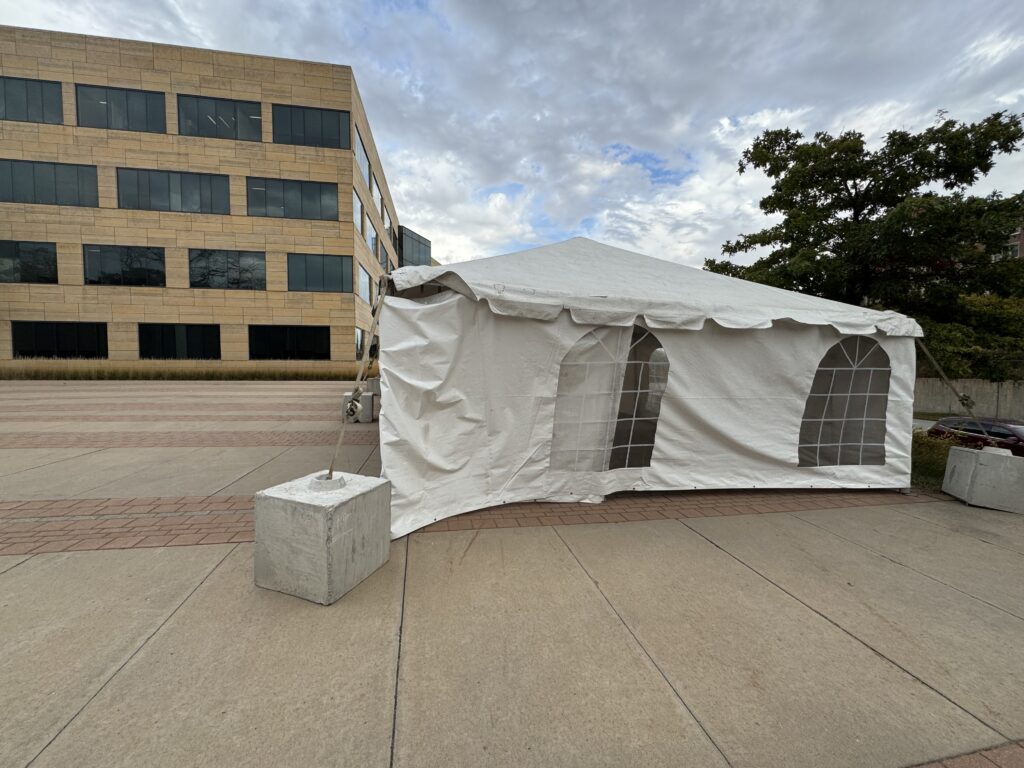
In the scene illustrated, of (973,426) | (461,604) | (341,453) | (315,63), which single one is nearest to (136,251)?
(315,63)

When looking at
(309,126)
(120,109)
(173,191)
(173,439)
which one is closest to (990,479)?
(173,439)

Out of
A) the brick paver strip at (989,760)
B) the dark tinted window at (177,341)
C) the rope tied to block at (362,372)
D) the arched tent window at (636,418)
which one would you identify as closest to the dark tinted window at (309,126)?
the dark tinted window at (177,341)

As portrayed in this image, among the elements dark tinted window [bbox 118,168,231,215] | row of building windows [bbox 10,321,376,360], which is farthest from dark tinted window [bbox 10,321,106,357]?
dark tinted window [bbox 118,168,231,215]

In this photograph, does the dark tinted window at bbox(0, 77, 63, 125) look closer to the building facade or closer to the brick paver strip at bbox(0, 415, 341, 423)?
the building facade

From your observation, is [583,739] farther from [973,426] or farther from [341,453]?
[973,426]

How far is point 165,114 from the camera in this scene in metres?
24.1

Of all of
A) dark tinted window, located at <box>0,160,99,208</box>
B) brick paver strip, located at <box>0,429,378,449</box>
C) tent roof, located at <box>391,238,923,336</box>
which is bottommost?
brick paver strip, located at <box>0,429,378,449</box>

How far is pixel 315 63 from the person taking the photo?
24.9m

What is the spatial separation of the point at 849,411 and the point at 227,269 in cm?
2911

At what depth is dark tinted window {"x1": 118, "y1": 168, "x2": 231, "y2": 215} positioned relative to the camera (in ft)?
79.0

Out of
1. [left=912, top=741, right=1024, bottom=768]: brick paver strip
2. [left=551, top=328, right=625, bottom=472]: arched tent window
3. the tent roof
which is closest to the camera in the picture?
[left=912, top=741, right=1024, bottom=768]: brick paver strip

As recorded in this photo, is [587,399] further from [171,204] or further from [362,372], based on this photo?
[171,204]

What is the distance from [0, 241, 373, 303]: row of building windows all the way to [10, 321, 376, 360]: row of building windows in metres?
2.39

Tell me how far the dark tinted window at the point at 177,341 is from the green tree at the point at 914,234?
27156 mm
